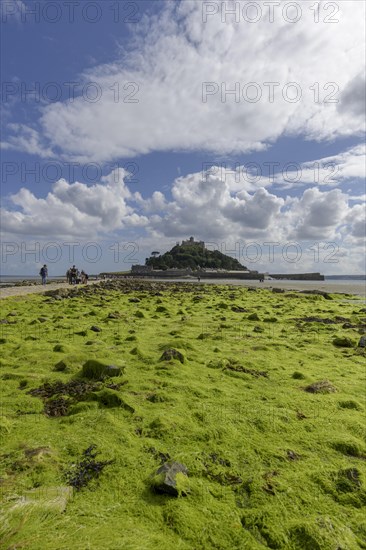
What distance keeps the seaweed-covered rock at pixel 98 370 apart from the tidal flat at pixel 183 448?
3 centimetres

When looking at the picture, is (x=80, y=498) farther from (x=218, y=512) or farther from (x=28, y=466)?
(x=218, y=512)

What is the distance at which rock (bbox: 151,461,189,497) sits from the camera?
373 centimetres

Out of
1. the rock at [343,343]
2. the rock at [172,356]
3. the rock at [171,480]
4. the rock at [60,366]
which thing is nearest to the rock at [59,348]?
the rock at [60,366]

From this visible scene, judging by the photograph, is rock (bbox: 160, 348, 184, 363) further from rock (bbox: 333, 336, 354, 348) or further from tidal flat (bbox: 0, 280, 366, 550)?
rock (bbox: 333, 336, 354, 348)

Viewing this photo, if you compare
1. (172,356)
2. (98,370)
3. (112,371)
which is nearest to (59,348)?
(98,370)

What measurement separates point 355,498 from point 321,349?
23.9ft

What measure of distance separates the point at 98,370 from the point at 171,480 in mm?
3938

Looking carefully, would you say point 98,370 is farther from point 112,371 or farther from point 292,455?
point 292,455

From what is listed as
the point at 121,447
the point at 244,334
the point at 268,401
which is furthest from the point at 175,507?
the point at 244,334

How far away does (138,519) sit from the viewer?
337 centimetres

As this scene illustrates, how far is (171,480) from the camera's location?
3.80 meters

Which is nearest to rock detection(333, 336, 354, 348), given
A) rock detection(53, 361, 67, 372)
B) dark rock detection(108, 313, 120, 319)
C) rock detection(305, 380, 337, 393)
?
rock detection(305, 380, 337, 393)

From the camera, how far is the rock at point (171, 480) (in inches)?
147

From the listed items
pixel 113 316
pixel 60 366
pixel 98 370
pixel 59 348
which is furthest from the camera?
pixel 113 316
